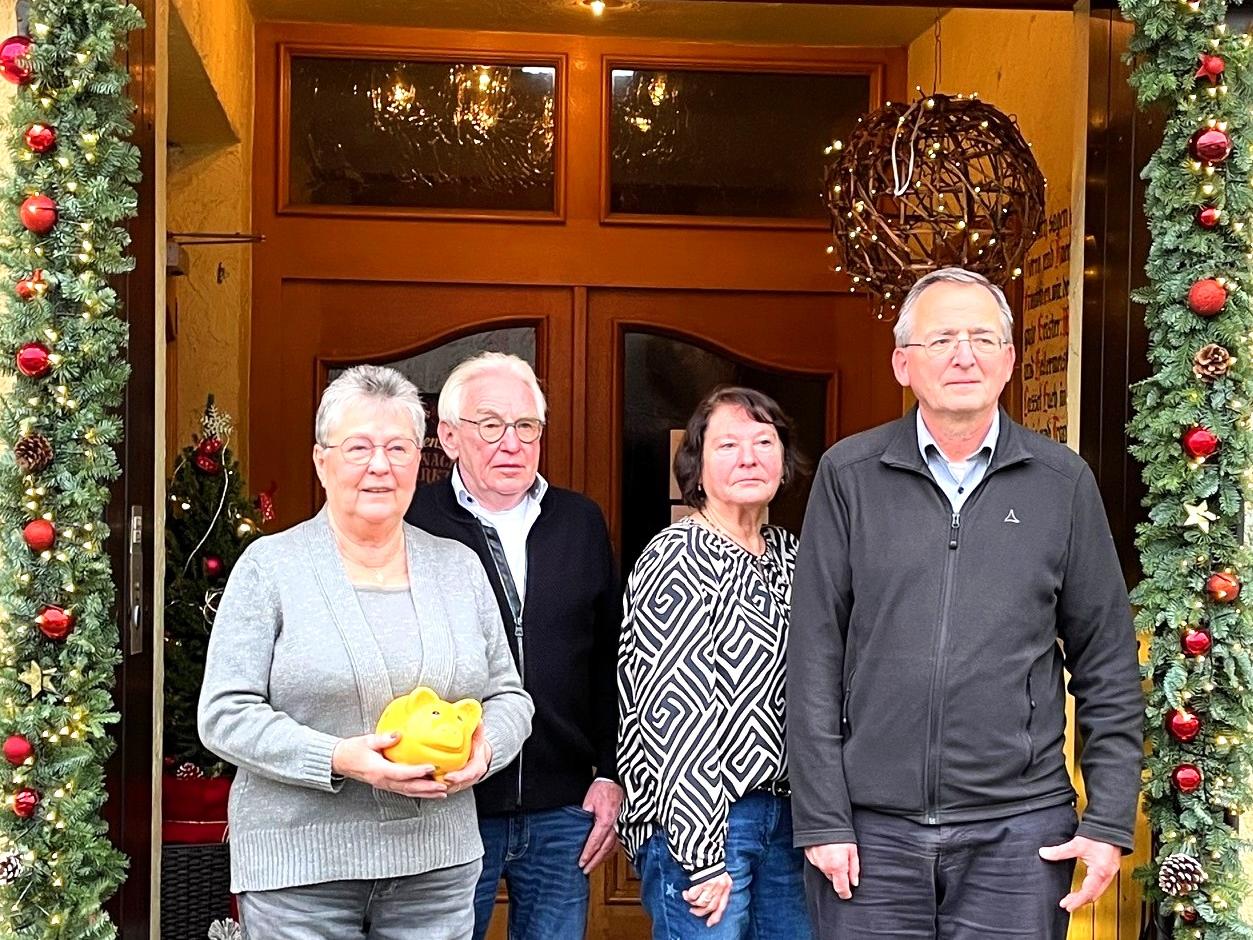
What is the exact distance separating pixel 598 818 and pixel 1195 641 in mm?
1077

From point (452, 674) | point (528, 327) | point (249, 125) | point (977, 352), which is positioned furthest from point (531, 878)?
point (249, 125)

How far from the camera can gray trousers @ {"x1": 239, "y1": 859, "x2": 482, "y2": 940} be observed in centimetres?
232

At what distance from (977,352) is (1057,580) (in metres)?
0.38

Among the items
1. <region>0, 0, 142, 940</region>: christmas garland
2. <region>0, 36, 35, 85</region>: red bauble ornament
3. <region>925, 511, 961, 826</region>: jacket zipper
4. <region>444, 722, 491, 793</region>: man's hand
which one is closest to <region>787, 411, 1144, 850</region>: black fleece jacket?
<region>925, 511, 961, 826</region>: jacket zipper

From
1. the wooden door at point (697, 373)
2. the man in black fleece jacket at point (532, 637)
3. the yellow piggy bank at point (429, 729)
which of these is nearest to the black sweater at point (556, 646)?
the man in black fleece jacket at point (532, 637)

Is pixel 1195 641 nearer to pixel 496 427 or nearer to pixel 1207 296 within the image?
pixel 1207 296

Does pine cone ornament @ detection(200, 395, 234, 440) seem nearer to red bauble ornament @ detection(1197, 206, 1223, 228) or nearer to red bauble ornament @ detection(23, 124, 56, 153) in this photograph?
red bauble ornament @ detection(23, 124, 56, 153)

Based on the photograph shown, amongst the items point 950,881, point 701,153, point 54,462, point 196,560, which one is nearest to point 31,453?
point 54,462

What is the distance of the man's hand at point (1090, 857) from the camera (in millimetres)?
2428

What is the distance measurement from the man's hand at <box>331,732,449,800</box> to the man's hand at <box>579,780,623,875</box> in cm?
61

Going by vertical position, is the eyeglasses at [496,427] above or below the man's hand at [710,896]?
above

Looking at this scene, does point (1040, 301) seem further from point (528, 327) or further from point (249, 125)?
point (249, 125)

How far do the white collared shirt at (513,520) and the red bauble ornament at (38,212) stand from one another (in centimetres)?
83

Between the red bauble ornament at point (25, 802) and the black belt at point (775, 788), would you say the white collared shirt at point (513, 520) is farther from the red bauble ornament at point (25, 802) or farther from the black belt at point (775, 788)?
the red bauble ornament at point (25, 802)
